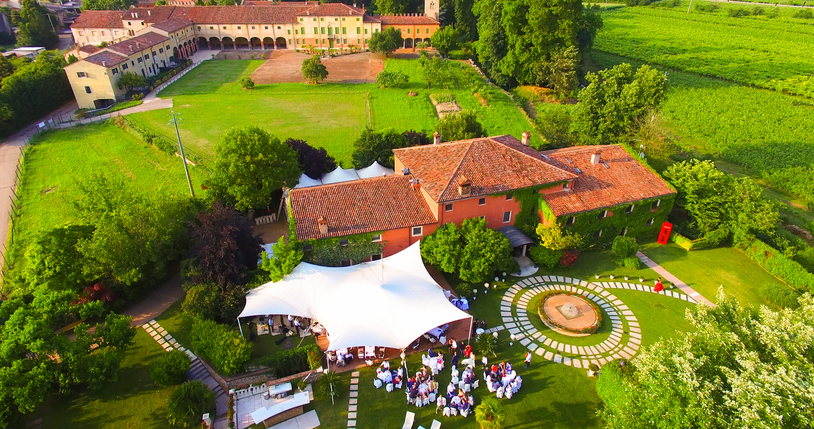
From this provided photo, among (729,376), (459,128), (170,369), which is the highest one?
(729,376)

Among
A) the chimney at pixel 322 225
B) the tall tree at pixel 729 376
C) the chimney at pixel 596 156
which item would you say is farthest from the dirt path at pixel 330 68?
the tall tree at pixel 729 376

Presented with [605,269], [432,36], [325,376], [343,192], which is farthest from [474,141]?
[432,36]

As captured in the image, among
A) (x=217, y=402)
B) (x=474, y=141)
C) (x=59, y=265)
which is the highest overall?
(x=474, y=141)

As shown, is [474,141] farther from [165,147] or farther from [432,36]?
[432,36]

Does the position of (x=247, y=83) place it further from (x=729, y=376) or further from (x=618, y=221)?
(x=729, y=376)

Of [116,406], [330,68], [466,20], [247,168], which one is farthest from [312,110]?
[466,20]

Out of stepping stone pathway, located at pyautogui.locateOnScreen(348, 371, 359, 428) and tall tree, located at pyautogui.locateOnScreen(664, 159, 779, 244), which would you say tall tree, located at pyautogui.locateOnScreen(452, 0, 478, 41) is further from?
stepping stone pathway, located at pyautogui.locateOnScreen(348, 371, 359, 428)

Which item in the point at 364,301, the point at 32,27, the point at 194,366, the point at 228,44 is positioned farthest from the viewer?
the point at 228,44
